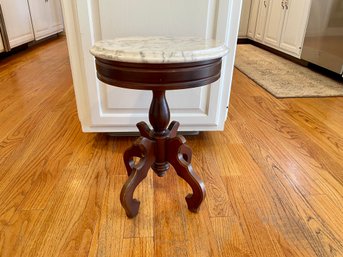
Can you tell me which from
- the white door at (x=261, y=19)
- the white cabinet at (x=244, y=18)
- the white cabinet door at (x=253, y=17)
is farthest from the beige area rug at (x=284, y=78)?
the white cabinet at (x=244, y=18)

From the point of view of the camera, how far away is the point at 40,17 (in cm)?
364

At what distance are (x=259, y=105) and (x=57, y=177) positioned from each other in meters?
1.37

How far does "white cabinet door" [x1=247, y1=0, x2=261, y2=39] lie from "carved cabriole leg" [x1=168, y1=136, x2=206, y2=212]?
3548 mm

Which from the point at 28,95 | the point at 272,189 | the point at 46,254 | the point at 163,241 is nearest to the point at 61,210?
the point at 46,254

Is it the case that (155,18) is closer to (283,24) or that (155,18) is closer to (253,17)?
(283,24)

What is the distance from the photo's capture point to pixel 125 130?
1289 millimetres

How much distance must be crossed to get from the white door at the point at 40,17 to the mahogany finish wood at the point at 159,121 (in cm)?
332

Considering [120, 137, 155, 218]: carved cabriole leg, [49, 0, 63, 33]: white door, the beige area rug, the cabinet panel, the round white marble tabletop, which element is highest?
the cabinet panel

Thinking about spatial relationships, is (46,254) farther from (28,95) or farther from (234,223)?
(28,95)

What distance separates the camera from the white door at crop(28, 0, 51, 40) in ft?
11.3

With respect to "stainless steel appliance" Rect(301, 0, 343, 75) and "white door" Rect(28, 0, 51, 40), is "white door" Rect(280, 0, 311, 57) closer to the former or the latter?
"stainless steel appliance" Rect(301, 0, 343, 75)

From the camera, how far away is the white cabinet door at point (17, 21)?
2.82m

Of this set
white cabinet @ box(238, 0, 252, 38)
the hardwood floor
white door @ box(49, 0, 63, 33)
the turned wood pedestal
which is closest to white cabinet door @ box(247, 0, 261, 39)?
white cabinet @ box(238, 0, 252, 38)

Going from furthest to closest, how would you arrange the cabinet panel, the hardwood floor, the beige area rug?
1. the beige area rug
2. the cabinet panel
3. the hardwood floor
